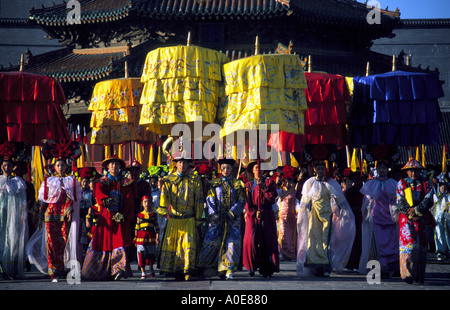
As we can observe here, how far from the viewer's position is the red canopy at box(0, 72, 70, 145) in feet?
38.4

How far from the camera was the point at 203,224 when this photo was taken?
1095 cm

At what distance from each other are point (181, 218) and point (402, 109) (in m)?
4.19

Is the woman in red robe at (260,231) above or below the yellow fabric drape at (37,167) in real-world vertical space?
below

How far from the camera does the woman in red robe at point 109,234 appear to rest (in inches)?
404

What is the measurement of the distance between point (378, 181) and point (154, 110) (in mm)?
3758

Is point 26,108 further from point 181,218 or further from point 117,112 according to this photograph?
point 181,218

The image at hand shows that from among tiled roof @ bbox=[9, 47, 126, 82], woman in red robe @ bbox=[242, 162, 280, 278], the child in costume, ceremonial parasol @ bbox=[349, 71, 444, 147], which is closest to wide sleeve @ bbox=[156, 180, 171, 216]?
the child in costume

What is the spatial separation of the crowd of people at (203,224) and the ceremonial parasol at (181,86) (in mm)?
886

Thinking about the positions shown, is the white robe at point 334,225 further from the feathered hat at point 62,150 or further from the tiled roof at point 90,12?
the tiled roof at point 90,12

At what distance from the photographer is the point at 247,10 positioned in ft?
72.1

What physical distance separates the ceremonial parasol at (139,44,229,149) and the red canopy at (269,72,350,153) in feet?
6.35

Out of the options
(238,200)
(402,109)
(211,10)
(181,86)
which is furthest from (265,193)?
(211,10)

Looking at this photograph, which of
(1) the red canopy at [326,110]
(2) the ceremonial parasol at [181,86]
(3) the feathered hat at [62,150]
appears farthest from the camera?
(1) the red canopy at [326,110]

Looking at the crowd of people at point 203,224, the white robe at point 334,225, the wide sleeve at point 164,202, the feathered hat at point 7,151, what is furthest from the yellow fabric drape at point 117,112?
the white robe at point 334,225
